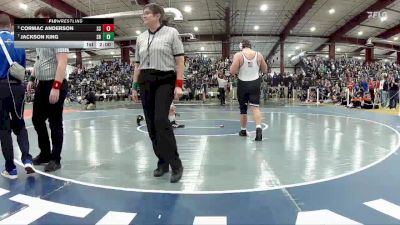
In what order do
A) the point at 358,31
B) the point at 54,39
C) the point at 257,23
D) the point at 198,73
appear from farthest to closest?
the point at 358,31 < the point at 257,23 < the point at 198,73 < the point at 54,39

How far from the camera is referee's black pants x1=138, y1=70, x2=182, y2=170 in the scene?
321 cm

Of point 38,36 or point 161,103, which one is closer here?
point 161,103

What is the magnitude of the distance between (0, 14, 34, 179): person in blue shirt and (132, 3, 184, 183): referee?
3.83ft

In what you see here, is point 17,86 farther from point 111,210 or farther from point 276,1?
point 276,1

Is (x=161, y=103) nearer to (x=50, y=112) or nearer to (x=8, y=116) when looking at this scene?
(x=50, y=112)

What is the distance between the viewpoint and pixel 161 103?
3199 mm

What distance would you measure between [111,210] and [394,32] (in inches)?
1240

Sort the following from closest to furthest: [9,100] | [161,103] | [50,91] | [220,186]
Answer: [220,186]
[161,103]
[9,100]
[50,91]

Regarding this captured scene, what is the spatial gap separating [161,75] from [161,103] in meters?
0.26

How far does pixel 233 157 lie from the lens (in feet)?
13.9

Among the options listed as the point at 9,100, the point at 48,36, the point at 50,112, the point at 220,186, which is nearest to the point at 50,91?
the point at 50,112

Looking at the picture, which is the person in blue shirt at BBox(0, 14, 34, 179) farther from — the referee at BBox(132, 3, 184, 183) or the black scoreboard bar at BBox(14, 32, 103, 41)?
the referee at BBox(132, 3, 184, 183)

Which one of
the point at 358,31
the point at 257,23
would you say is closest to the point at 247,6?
the point at 257,23

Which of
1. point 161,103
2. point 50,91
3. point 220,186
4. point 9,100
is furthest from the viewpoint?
point 50,91
